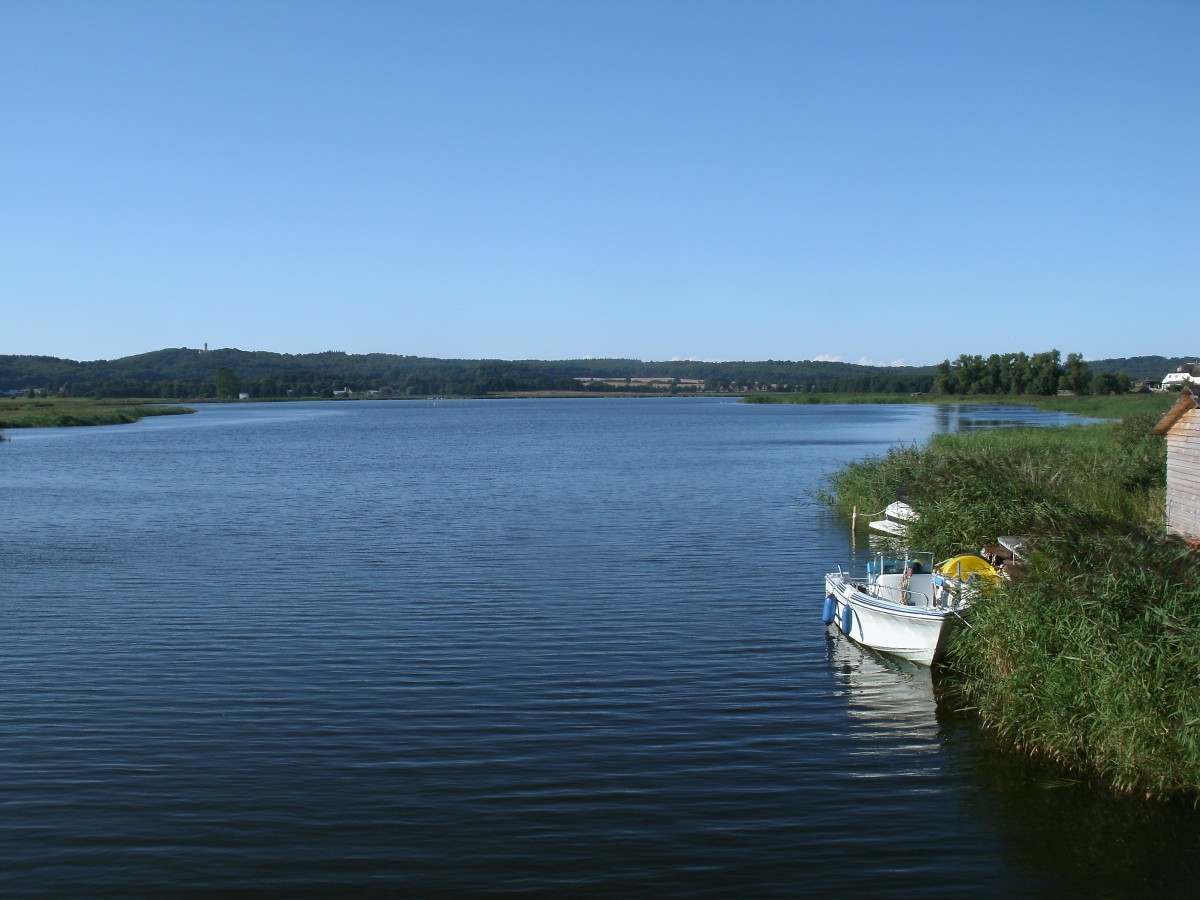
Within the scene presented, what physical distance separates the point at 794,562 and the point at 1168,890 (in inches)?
658

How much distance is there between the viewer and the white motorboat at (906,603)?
16.3 metres

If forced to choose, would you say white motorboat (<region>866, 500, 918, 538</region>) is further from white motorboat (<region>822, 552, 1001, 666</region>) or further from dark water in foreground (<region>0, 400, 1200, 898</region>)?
white motorboat (<region>822, 552, 1001, 666</region>)

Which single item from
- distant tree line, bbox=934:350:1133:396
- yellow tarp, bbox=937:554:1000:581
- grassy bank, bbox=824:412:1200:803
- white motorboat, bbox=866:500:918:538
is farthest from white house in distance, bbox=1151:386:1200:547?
distant tree line, bbox=934:350:1133:396

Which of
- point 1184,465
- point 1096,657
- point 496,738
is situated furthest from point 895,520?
point 496,738

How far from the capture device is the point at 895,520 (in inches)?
1110

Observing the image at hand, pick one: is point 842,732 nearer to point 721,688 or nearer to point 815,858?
point 721,688

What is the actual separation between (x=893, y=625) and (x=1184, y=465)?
788 cm

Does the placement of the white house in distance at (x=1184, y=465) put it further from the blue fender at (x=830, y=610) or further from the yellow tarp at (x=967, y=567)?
the blue fender at (x=830, y=610)

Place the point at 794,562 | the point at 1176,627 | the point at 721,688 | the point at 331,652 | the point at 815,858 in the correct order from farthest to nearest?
the point at 794,562 → the point at 331,652 → the point at 721,688 → the point at 1176,627 → the point at 815,858

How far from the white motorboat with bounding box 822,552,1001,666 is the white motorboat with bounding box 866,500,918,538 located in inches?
254

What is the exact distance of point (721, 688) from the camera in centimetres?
1580

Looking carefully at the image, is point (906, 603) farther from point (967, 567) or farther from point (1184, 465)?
point (1184, 465)

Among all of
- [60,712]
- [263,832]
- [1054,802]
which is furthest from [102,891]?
[1054,802]

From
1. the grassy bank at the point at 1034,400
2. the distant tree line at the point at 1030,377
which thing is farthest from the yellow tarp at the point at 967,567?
the distant tree line at the point at 1030,377
